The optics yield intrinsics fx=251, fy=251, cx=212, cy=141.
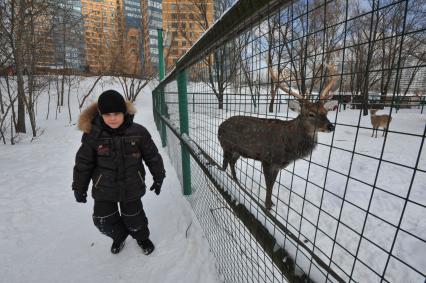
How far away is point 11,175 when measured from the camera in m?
4.98

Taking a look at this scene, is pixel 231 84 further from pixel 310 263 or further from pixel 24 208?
pixel 24 208

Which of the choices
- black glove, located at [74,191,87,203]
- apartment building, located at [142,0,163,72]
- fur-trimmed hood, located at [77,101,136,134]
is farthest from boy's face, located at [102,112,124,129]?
apartment building, located at [142,0,163,72]

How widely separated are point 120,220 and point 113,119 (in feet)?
3.73

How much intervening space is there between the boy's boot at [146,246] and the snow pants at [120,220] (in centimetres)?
6

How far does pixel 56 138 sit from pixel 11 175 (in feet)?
15.7

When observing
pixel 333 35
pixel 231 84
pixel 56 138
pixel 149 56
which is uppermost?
pixel 149 56

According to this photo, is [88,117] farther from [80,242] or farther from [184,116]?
[80,242]

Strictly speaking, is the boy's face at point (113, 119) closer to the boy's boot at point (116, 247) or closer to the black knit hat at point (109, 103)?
the black knit hat at point (109, 103)

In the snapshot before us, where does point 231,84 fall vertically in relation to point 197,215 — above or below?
above

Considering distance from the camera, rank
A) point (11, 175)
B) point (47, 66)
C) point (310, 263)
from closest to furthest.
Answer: point (310, 263) < point (11, 175) < point (47, 66)

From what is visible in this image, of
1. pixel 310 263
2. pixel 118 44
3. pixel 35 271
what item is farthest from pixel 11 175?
pixel 118 44

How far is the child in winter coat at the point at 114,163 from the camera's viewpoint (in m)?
2.28

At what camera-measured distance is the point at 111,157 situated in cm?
234

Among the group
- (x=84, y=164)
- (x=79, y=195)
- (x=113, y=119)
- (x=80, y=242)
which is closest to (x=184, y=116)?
(x=113, y=119)
